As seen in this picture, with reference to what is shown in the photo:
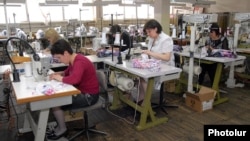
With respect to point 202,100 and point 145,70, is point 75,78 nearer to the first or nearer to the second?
point 145,70

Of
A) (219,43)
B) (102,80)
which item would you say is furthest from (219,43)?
(102,80)

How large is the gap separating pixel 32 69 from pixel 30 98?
27.5 inches

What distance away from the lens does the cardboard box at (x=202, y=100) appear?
3161 millimetres

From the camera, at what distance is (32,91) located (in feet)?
6.25

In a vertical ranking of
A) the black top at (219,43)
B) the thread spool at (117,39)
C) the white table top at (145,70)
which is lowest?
the white table top at (145,70)

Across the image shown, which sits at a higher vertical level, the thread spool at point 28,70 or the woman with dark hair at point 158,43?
the woman with dark hair at point 158,43

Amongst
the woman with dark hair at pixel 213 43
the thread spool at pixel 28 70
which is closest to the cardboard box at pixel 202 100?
the woman with dark hair at pixel 213 43

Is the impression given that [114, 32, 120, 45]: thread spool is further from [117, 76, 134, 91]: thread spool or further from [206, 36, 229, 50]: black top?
[206, 36, 229, 50]: black top

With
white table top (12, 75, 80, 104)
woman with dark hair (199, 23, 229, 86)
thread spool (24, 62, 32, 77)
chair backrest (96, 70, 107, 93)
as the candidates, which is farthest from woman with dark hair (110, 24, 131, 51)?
white table top (12, 75, 80, 104)

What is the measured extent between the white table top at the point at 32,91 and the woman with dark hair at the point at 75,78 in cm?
13

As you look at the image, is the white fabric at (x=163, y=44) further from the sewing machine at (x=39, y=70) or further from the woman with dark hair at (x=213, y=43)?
the sewing machine at (x=39, y=70)

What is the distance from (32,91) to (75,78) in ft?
1.27

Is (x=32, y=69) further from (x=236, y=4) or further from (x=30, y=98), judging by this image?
(x=236, y=4)

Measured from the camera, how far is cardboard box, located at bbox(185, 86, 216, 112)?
3161mm
